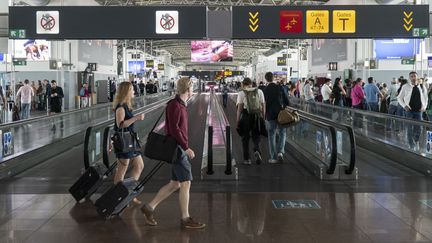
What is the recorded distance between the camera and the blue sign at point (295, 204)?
23.1 feet

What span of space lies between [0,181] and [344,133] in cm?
615

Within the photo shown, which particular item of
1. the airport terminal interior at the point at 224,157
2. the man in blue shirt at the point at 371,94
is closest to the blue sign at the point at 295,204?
the airport terminal interior at the point at 224,157

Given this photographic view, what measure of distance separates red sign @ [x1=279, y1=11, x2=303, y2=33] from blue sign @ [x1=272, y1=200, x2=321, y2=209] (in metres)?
8.95

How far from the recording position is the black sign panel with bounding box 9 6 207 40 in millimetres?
A: 15484

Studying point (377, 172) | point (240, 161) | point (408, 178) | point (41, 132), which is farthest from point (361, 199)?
point (41, 132)

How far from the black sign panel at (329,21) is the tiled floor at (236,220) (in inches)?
334

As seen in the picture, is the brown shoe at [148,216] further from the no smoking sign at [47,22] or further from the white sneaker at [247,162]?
the no smoking sign at [47,22]

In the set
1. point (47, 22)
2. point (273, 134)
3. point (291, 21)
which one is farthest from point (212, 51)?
point (273, 134)

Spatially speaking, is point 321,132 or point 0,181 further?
point 321,132

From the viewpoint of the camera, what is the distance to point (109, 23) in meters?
15.6

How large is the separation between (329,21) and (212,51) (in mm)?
26576

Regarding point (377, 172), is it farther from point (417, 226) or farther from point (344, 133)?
point (417, 226)

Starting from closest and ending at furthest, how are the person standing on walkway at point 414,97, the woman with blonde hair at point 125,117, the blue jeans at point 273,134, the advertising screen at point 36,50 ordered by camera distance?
the woman with blonde hair at point 125,117
the blue jeans at point 273,134
the person standing on walkway at point 414,97
the advertising screen at point 36,50

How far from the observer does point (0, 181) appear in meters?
9.08
